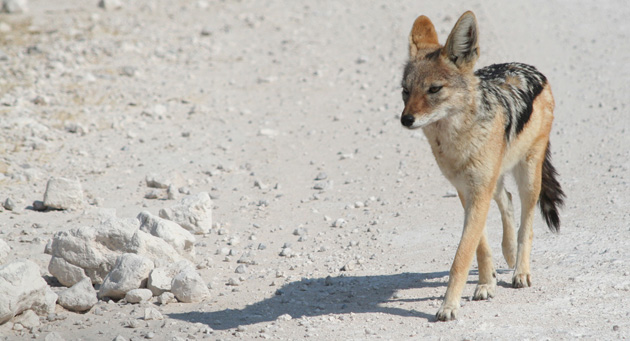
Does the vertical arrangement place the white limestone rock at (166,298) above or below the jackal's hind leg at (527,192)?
below

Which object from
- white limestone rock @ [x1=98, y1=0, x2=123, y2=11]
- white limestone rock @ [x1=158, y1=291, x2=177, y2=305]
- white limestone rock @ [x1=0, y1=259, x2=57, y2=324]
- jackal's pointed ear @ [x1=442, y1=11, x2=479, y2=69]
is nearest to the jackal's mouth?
jackal's pointed ear @ [x1=442, y1=11, x2=479, y2=69]

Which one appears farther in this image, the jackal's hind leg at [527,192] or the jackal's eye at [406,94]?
the jackal's hind leg at [527,192]

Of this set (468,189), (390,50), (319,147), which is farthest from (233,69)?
(468,189)

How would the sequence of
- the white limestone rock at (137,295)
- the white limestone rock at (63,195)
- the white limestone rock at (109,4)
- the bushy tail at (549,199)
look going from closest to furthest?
the white limestone rock at (137,295), the bushy tail at (549,199), the white limestone rock at (63,195), the white limestone rock at (109,4)

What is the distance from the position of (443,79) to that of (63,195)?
163 inches

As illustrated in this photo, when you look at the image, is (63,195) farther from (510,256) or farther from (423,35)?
(510,256)

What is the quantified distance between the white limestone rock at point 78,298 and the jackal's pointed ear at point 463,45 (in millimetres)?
3190

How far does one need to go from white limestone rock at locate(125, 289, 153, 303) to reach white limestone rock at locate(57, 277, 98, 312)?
9.4 inches

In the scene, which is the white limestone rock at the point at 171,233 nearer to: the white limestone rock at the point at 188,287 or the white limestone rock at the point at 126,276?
the white limestone rock at the point at 126,276

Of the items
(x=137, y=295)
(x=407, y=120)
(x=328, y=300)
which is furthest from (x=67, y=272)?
A: (x=407, y=120)

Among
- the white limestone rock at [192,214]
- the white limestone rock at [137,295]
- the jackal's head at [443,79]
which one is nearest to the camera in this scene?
the jackal's head at [443,79]

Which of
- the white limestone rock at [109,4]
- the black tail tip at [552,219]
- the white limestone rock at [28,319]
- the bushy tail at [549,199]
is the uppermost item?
the white limestone rock at [109,4]

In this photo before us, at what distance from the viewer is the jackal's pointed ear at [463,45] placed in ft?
17.1

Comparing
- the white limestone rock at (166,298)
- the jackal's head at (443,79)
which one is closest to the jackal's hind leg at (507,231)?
the jackal's head at (443,79)
